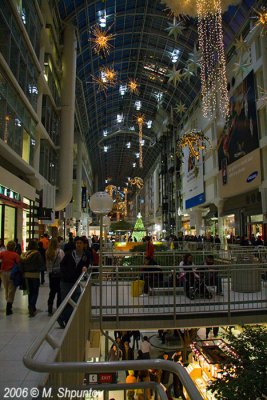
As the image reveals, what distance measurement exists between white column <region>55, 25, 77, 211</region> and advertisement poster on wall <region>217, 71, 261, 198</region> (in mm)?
14050

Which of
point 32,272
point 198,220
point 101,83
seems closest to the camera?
point 32,272

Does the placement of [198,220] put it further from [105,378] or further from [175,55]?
[105,378]

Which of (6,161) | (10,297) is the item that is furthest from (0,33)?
(10,297)

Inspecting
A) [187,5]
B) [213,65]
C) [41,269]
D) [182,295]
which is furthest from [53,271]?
[213,65]

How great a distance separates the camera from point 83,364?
8.93ft

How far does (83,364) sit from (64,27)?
3336 cm

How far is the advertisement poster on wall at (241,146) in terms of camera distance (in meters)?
27.5

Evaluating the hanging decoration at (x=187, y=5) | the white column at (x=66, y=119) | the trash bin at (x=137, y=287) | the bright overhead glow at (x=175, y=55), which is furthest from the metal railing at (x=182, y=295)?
the bright overhead glow at (x=175, y=55)

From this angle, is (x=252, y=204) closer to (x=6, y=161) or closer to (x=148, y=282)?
(x=6, y=161)

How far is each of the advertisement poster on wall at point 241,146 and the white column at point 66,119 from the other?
46.1 ft

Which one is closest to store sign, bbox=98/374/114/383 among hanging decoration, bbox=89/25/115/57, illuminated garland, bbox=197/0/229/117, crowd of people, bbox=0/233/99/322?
crowd of people, bbox=0/233/99/322

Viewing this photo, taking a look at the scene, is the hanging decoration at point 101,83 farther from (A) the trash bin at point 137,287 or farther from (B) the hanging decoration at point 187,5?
(A) the trash bin at point 137,287

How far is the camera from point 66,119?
32125 mm

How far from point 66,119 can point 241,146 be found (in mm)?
14903
